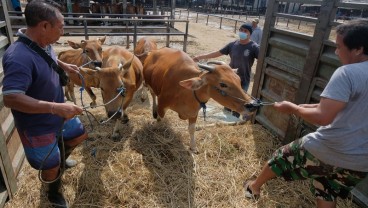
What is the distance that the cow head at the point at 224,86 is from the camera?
143 inches

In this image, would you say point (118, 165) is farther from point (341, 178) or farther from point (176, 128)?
point (341, 178)

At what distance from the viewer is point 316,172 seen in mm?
2711

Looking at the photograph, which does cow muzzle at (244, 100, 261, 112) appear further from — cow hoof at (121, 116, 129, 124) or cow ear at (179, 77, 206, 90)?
cow hoof at (121, 116, 129, 124)

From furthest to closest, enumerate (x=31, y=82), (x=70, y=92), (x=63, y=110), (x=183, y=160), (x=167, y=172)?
(x=70, y=92), (x=183, y=160), (x=167, y=172), (x=31, y=82), (x=63, y=110)

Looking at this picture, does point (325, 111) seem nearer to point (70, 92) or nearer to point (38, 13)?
point (38, 13)

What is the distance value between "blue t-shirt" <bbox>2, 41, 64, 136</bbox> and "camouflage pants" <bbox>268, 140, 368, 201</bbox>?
2.41 m

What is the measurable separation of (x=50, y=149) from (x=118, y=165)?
4.51 ft

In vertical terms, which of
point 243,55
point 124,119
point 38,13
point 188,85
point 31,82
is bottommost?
point 124,119

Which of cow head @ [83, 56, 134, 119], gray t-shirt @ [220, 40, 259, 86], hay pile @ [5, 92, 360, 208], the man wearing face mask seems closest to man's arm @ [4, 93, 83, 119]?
hay pile @ [5, 92, 360, 208]

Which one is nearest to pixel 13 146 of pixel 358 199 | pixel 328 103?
pixel 328 103

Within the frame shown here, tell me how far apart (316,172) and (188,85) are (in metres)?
1.93

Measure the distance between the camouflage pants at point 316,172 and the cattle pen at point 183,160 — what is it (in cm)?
77

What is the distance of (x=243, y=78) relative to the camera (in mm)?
5531

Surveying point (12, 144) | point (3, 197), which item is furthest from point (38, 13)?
point (3, 197)
